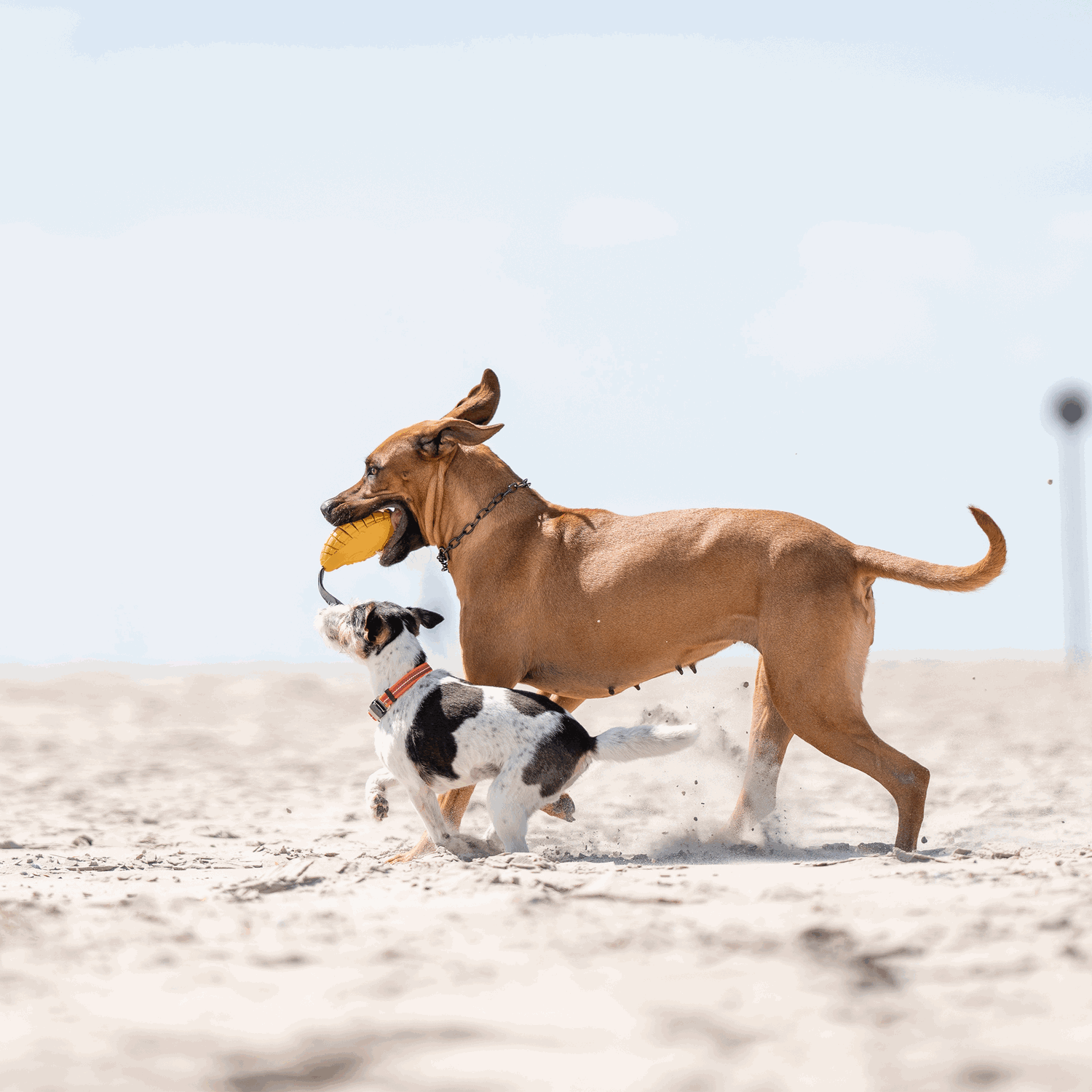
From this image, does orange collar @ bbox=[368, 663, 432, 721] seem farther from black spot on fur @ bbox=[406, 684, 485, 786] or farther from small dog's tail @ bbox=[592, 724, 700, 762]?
small dog's tail @ bbox=[592, 724, 700, 762]

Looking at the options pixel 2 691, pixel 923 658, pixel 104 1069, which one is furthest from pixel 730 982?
pixel 923 658

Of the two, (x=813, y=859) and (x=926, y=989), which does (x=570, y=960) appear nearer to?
(x=926, y=989)

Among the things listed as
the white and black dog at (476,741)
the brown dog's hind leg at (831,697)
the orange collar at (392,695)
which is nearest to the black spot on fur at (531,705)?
the white and black dog at (476,741)

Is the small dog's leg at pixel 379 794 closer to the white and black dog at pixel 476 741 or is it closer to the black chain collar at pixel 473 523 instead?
the white and black dog at pixel 476 741

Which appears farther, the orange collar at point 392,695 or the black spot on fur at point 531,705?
the orange collar at point 392,695

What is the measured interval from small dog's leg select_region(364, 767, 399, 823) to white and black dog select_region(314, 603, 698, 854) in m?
0.01

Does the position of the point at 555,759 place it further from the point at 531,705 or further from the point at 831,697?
the point at 831,697

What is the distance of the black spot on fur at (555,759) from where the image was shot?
19.9 ft

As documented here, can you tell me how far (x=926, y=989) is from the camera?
11.4ft

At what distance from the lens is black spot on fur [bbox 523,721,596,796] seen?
6.06 meters

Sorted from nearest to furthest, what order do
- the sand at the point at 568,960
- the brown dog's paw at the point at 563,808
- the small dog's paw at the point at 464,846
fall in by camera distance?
the sand at the point at 568,960
the small dog's paw at the point at 464,846
the brown dog's paw at the point at 563,808

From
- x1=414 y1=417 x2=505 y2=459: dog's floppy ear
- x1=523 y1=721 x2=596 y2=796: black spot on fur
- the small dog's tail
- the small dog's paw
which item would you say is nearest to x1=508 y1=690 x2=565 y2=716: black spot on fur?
x1=523 y1=721 x2=596 y2=796: black spot on fur

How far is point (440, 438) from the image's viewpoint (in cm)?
749

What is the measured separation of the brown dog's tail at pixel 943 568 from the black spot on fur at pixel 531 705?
196 cm
